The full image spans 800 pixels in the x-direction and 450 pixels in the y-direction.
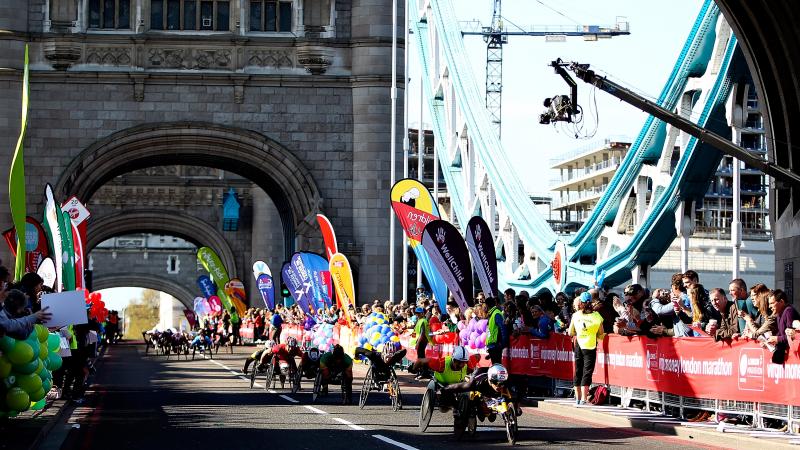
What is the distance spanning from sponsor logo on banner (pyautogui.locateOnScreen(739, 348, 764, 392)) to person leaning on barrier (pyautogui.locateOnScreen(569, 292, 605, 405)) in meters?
3.53

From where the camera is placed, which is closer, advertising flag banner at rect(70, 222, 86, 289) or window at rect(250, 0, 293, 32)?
advertising flag banner at rect(70, 222, 86, 289)

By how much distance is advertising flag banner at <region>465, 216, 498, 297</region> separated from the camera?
29.1 m

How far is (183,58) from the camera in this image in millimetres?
45281

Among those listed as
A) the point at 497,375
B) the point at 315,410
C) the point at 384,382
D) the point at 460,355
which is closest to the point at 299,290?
the point at 384,382

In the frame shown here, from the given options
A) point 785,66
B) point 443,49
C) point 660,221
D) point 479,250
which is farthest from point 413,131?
point 785,66

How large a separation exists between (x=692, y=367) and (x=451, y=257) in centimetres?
1198

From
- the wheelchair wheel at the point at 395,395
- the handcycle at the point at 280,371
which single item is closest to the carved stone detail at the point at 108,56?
the handcycle at the point at 280,371

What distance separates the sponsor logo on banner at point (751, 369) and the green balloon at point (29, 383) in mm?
7469

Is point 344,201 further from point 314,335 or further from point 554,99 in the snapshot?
point 554,99

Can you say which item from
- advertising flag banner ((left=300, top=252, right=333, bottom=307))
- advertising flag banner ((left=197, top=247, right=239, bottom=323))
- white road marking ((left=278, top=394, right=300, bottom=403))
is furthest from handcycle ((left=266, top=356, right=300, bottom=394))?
advertising flag banner ((left=197, top=247, right=239, bottom=323))

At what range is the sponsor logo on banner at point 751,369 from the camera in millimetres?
16061

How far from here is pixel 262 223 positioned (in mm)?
68812

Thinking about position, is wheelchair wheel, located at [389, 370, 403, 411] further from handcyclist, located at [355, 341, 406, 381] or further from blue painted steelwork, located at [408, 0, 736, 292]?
blue painted steelwork, located at [408, 0, 736, 292]

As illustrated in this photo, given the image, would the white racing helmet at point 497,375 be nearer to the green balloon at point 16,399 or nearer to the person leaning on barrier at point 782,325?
the person leaning on barrier at point 782,325
